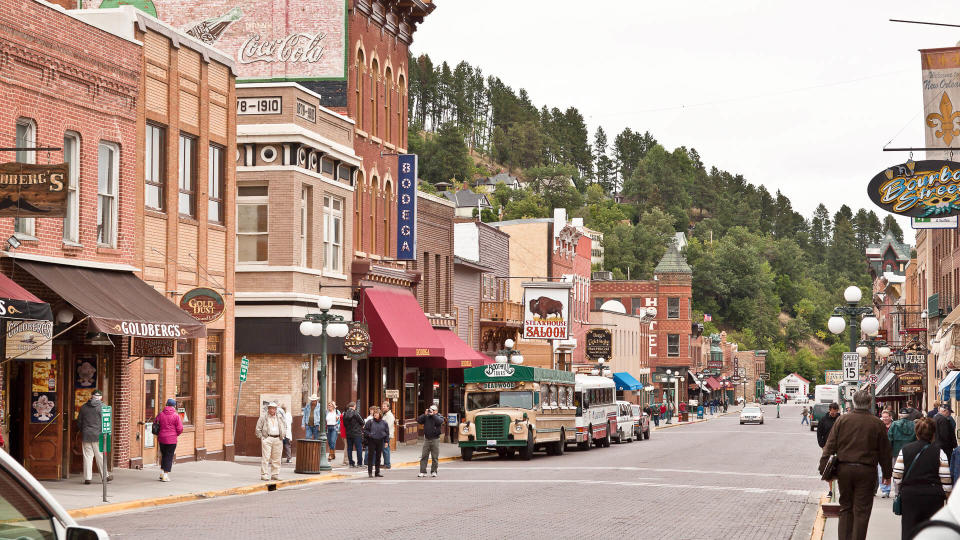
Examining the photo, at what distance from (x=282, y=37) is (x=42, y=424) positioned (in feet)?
59.9

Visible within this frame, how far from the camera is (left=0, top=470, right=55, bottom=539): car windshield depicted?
576 cm

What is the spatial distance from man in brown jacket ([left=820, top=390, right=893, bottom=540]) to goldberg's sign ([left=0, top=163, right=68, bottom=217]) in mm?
11774

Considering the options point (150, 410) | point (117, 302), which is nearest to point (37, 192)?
point (117, 302)

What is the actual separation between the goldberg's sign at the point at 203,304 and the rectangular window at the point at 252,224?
7569mm

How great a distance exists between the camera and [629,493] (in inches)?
953

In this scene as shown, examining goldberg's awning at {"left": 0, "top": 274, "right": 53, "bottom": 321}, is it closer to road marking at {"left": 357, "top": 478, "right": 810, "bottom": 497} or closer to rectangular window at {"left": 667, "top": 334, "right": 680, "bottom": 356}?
road marking at {"left": 357, "top": 478, "right": 810, "bottom": 497}

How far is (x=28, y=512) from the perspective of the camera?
5.91m

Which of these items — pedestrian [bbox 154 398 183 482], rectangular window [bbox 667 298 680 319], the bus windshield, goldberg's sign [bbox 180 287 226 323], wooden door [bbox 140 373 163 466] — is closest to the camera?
pedestrian [bbox 154 398 183 482]

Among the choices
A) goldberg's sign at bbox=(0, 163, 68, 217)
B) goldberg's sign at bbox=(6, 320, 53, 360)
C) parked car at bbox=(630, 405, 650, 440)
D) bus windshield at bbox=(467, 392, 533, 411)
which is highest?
goldberg's sign at bbox=(0, 163, 68, 217)

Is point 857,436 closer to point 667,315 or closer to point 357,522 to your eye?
point 357,522

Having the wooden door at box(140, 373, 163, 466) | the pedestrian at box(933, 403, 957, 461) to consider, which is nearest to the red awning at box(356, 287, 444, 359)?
the wooden door at box(140, 373, 163, 466)

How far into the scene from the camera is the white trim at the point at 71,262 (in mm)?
22172

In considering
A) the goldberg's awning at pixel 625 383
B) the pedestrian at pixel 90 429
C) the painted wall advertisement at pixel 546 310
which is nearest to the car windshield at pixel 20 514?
the pedestrian at pixel 90 429

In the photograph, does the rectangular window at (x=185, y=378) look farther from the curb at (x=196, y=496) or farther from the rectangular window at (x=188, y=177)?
the curb at (x=196, y=496)
